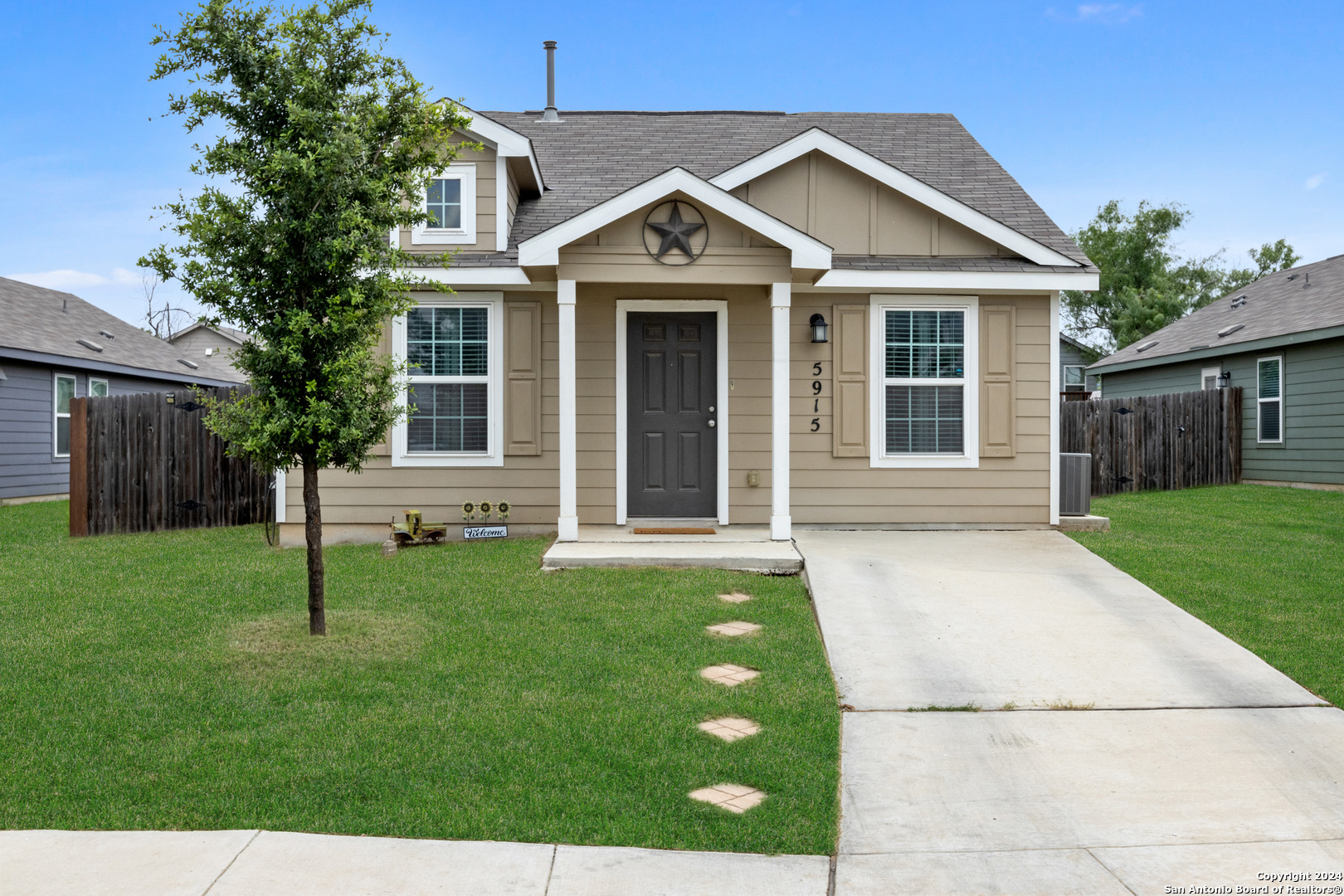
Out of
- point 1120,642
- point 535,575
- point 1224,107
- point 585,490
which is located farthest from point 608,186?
point 1224,107

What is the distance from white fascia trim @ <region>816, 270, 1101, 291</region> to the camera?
8.91 metres

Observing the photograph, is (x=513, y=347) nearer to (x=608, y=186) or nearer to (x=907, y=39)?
(x=608, y=186)

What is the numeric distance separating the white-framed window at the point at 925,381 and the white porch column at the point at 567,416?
3.05m

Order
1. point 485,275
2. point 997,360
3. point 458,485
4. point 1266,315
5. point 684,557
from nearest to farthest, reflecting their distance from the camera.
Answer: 1. point 684,557
2. point 485,275
3. point 458,485
4. point 997,360
5. point 1266,315

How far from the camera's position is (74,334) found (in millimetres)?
16922

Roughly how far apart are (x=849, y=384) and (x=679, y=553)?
2783 mm

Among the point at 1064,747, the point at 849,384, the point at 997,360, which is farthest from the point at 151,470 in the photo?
the point at 1064,747

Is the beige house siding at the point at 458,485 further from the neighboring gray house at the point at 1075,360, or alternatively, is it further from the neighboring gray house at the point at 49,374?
the neighboring gray house at the point at 1075,360

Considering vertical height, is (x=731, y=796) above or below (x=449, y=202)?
below

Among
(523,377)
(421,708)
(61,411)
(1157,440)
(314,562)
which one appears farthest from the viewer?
(61,411)

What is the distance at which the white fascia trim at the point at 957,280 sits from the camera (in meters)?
8.91

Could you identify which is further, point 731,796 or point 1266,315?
point 1266,315

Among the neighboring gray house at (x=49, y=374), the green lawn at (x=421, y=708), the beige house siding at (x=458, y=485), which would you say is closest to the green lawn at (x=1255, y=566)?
the green lawn at (x=421, y=708)

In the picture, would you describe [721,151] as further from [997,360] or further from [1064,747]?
[1064,747]
